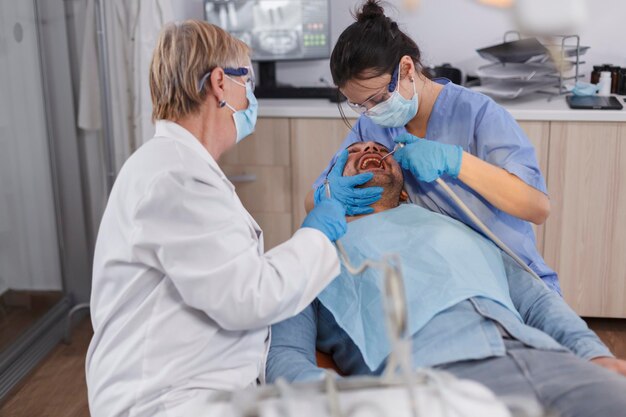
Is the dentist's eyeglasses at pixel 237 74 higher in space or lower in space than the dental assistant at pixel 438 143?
higher

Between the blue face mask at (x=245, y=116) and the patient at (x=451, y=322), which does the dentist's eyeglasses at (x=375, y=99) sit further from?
the blue face mask at (x=245, y=116)

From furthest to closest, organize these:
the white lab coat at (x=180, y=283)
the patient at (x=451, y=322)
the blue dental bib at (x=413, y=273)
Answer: the blue dental bib at (x=413, y=273), the patient at (x=451, y=322), the white lab coat at (x=180, y=283)

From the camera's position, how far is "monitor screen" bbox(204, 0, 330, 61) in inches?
117

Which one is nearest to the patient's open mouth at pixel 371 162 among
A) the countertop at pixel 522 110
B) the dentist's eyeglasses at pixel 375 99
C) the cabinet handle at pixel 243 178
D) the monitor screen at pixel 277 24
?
the dentist's eyeglasses at pixel 375 99

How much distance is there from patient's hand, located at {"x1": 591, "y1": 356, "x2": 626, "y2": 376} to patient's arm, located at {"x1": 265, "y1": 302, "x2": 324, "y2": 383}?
1.73 ft

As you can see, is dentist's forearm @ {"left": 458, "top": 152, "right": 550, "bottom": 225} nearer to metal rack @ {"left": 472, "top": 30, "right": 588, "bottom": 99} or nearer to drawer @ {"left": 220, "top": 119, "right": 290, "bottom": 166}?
metal rack @ {"left": 472, "top": 30, "right": 588, "bottom": 99}

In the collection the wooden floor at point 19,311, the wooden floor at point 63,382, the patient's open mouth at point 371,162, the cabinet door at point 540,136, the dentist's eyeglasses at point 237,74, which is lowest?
the wooden floor at point 63,382

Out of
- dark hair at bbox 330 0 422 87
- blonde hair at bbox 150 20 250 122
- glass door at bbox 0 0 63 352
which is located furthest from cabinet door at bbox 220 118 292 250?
blonde hair at bbox 150 20 250 122

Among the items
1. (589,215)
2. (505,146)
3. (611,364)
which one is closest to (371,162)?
(505,146)

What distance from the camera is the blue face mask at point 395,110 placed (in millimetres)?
1819

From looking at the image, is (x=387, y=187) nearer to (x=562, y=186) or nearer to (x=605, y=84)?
(x=562, y=186)

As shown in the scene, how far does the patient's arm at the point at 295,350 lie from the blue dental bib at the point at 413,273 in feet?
0.21

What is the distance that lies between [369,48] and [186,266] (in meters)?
0.79

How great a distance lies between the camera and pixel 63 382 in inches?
99.2
